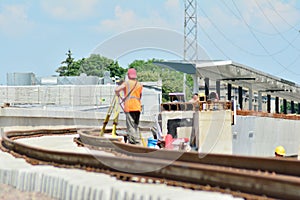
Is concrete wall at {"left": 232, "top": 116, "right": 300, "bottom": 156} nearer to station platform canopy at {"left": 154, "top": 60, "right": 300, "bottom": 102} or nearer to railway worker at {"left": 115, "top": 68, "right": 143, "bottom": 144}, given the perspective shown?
station platform canopy at {"left": 154, "top": 60, "right": 300, "bottom": 102}

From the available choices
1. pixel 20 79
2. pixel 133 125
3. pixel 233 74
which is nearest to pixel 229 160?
pixel 133 125

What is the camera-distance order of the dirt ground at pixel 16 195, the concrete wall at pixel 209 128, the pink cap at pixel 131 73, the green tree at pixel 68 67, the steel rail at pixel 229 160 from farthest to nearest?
the green tree at pixel 68 67, the concrete wall at pixel 209 128, the pink cap at pixel 131 73, the dirt ground at pixel 16 195, the steel rail at pixel 229 160

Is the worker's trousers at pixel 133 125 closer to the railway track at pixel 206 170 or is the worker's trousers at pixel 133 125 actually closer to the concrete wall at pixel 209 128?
the railway track at pixel 206 170

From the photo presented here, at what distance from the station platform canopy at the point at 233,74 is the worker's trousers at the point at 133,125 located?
2168 centimetres

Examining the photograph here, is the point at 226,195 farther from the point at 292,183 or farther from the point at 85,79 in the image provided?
the point at 85,79

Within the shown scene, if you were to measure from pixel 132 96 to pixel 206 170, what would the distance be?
6.43m

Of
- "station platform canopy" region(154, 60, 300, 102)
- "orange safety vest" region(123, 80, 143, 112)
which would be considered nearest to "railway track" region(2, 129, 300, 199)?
"orange safety vest" region(123, 80, 143, 112)

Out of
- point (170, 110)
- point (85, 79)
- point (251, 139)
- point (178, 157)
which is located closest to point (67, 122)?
point (170, 110)

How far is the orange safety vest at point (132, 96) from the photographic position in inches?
504

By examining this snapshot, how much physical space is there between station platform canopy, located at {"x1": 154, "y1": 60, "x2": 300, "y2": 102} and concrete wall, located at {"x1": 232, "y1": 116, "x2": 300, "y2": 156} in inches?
185

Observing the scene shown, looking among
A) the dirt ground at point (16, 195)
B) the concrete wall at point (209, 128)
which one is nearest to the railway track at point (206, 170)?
the dirt ground at point (16, 195)

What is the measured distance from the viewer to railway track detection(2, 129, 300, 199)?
5891 millimetres

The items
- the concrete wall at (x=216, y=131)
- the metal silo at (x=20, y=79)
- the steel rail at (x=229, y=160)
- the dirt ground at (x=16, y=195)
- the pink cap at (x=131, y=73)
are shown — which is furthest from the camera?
the metal silo at (x=20, y=79)

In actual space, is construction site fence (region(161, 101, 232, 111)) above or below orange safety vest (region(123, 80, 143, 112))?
below
